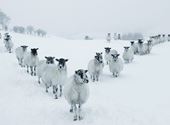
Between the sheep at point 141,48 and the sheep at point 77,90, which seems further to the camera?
the sheep at point 141,48

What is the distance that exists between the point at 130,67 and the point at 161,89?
9305mm

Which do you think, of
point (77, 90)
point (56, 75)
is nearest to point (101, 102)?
point (56, 75)

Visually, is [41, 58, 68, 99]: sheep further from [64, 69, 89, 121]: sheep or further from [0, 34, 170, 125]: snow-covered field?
[64, 69, 89, 121]: sheep

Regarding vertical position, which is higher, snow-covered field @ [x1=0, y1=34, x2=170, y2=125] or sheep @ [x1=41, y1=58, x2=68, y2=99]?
sheep @ [x1=41, y1=58, x2=68, y2=99]

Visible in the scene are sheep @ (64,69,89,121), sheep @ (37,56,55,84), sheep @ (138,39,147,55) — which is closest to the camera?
sheep @ (64,69,89,121)

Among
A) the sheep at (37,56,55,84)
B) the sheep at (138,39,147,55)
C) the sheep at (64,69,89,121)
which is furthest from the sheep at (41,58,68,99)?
the sheep at (138,39,147,55)

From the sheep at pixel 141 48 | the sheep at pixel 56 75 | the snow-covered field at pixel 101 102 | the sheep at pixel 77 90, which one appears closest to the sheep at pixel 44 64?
the sheep at pixel 56 75

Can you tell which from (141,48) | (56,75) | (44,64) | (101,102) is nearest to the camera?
(101,102)

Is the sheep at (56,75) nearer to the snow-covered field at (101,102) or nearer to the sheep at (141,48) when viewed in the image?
the snow-covered field at (101,102)

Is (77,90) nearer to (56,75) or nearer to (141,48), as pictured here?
(56,75)

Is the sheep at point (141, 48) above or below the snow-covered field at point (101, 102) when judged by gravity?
above

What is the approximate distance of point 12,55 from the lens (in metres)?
32.5

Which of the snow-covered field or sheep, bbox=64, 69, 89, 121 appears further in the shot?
the snow-covered field

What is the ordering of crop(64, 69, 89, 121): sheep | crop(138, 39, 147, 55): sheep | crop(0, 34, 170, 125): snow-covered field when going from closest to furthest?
crop(64, 69, 89, 121): sheep → crop(0, 34, 170, 125): snow-covered field → crop(138, 39, 147, 55): sheep
